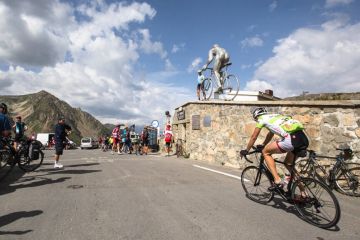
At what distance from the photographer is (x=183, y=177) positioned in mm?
9234

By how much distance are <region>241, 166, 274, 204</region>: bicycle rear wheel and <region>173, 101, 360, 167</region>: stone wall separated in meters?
3.54

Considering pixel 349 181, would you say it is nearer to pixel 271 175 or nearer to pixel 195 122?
pixel 271 175

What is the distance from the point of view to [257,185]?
262 inches

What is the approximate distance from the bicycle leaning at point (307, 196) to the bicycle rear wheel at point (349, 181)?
242 centimetres

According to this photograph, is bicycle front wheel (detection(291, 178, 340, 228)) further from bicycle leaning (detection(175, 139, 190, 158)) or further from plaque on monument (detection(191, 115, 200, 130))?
bicycle leaning (detection(175, 139, 190, 158))

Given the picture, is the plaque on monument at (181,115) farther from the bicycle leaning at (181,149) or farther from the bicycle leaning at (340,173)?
the bicycle leaning at (340,173)

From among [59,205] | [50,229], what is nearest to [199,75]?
[59,205]

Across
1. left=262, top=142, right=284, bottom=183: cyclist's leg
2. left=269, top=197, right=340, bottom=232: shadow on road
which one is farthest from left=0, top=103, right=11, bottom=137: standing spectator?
left=269, top=197, right=340, bottom=232: shadow on road

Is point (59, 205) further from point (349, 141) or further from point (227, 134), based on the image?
point (227, 134)

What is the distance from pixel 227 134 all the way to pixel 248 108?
161 centimetres

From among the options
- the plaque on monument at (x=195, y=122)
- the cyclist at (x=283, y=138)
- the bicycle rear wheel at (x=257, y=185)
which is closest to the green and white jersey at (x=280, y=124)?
the cyclist at (x=283, y=138)

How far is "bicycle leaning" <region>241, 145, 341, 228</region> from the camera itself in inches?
189

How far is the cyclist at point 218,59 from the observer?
1566 cm

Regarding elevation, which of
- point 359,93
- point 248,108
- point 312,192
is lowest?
point 312,192
